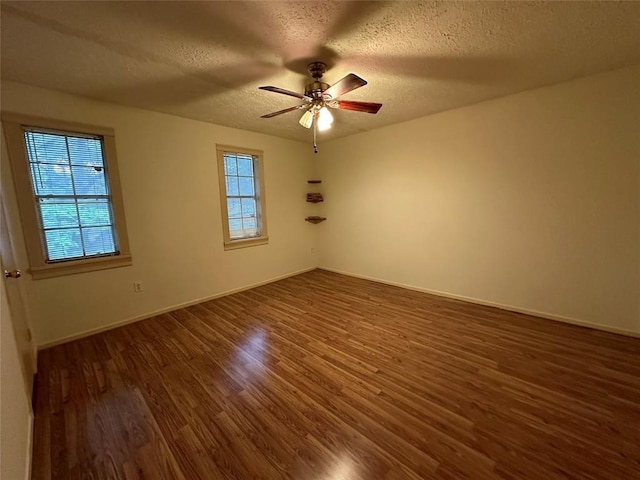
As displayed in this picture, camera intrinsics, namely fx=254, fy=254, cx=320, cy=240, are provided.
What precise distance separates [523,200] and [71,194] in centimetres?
477

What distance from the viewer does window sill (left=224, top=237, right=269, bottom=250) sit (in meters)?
3.82

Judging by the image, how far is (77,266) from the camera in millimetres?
2602

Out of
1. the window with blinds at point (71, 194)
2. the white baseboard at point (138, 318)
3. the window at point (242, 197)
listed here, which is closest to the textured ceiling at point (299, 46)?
→ the window with blinds at point (71, 194)

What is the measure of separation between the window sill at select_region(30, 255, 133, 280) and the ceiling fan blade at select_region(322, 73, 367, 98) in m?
2.80

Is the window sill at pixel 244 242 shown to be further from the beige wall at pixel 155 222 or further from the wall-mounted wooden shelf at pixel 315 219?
the wall-mounted wooden shelf at pixel 315 219

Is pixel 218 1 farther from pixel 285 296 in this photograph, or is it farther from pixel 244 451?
pixel 285 296

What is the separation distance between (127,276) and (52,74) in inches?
77.6

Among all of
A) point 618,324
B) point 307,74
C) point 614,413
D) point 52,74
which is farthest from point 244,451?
point 618,324

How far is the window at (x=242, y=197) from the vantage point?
3.76 meters

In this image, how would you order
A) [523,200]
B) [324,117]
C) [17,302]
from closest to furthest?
[17,302] → [324,117] → [523,200]

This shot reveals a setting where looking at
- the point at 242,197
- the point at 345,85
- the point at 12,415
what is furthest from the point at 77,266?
the point at 345,85

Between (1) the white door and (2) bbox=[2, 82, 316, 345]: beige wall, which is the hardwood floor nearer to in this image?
(1) the white door

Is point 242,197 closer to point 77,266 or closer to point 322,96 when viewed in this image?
point 77,266

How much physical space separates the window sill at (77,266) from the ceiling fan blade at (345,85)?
9.19 ft
